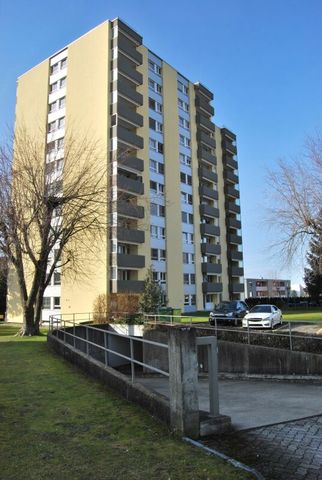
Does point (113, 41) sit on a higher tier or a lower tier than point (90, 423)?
higher

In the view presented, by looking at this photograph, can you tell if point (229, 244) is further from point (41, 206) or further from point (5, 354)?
point (5, 354)

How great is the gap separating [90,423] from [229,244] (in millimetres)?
57917

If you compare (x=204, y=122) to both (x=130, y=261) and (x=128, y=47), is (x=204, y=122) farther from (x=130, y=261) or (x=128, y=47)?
(x=130, y=261)

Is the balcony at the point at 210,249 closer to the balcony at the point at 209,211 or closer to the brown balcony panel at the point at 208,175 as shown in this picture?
the balcony at the point at 209,211

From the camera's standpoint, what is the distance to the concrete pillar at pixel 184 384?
5.72 m

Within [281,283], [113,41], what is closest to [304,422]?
[113,41]

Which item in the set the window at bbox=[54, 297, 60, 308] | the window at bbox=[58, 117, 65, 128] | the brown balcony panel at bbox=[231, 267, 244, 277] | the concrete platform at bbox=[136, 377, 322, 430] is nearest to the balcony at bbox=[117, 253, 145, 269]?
the window at bbox=[54, 297, 60, 308]

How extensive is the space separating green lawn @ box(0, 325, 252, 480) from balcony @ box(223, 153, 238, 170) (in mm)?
58705

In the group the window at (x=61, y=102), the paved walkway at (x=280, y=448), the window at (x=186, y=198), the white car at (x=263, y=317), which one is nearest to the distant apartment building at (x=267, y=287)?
the window at (x=186, y=198)

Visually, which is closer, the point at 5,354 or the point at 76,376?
the point at 76,376

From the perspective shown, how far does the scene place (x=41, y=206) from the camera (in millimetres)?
24547

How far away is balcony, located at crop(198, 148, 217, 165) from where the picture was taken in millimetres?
57750

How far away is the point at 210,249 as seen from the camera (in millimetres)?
56250

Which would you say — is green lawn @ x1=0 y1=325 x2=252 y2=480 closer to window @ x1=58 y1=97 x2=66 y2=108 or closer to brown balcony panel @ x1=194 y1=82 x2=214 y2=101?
window @ x1=58 y1=97 x2=66 y2=108
